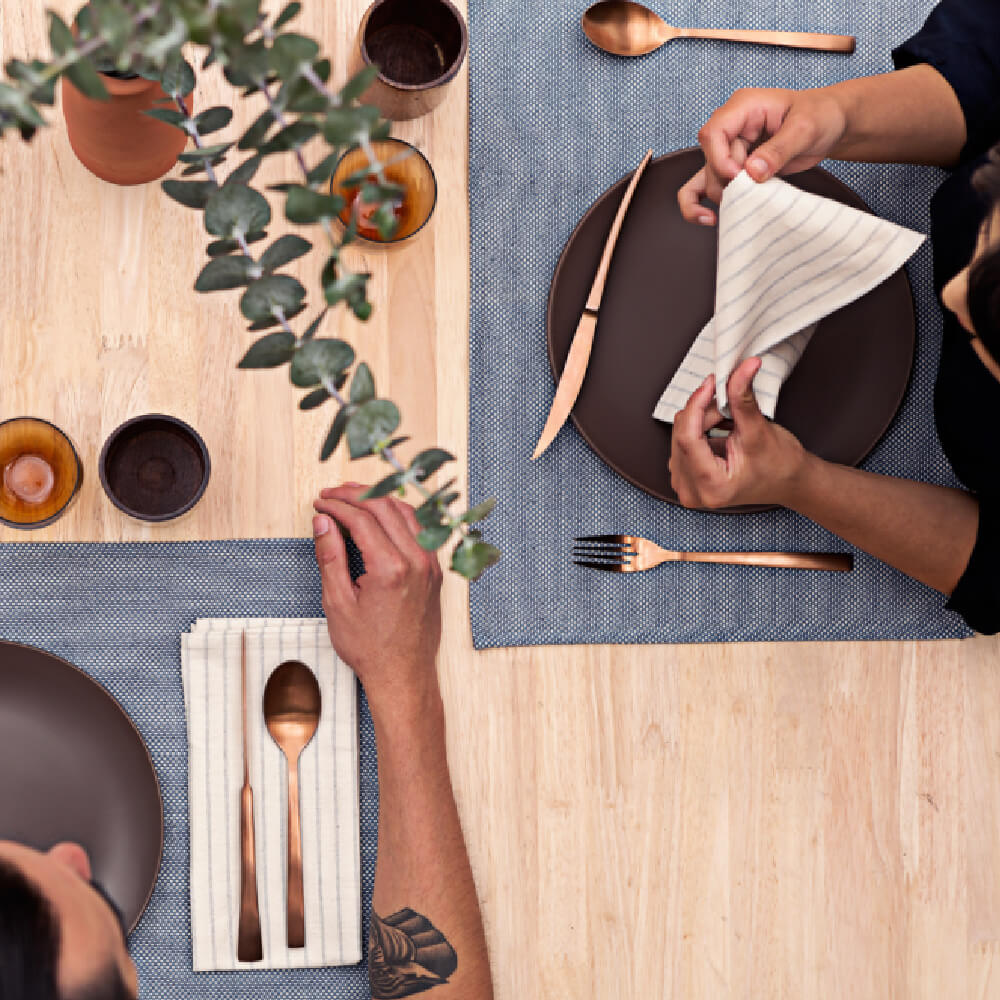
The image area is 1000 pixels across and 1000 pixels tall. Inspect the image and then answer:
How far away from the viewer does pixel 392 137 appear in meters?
0.83

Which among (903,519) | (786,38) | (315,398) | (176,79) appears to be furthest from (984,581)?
(176,79)

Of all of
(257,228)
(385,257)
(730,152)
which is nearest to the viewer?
(257,228)

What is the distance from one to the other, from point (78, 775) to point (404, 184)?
59 centimetres

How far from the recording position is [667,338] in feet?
2.74

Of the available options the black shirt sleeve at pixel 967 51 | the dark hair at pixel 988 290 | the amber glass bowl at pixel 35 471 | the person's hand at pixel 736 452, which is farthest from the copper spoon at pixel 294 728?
the black shirt sleeve at pixel 967 51

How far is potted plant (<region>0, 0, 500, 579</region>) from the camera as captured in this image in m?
0.37

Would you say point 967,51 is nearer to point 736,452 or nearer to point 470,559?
point 736,452

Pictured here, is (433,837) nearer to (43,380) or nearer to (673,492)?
(673,492)

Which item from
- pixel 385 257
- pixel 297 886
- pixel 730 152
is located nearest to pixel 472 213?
pixel 385 257

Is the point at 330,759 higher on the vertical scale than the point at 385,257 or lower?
lower

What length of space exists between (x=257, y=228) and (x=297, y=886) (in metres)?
0.58

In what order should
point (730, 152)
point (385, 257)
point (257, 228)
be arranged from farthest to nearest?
point (385, 257)
point (730, 152)
point (257, 228)

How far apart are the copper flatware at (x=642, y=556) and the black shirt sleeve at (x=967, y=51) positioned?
0.41 m

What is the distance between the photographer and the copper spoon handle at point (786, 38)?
860mm
